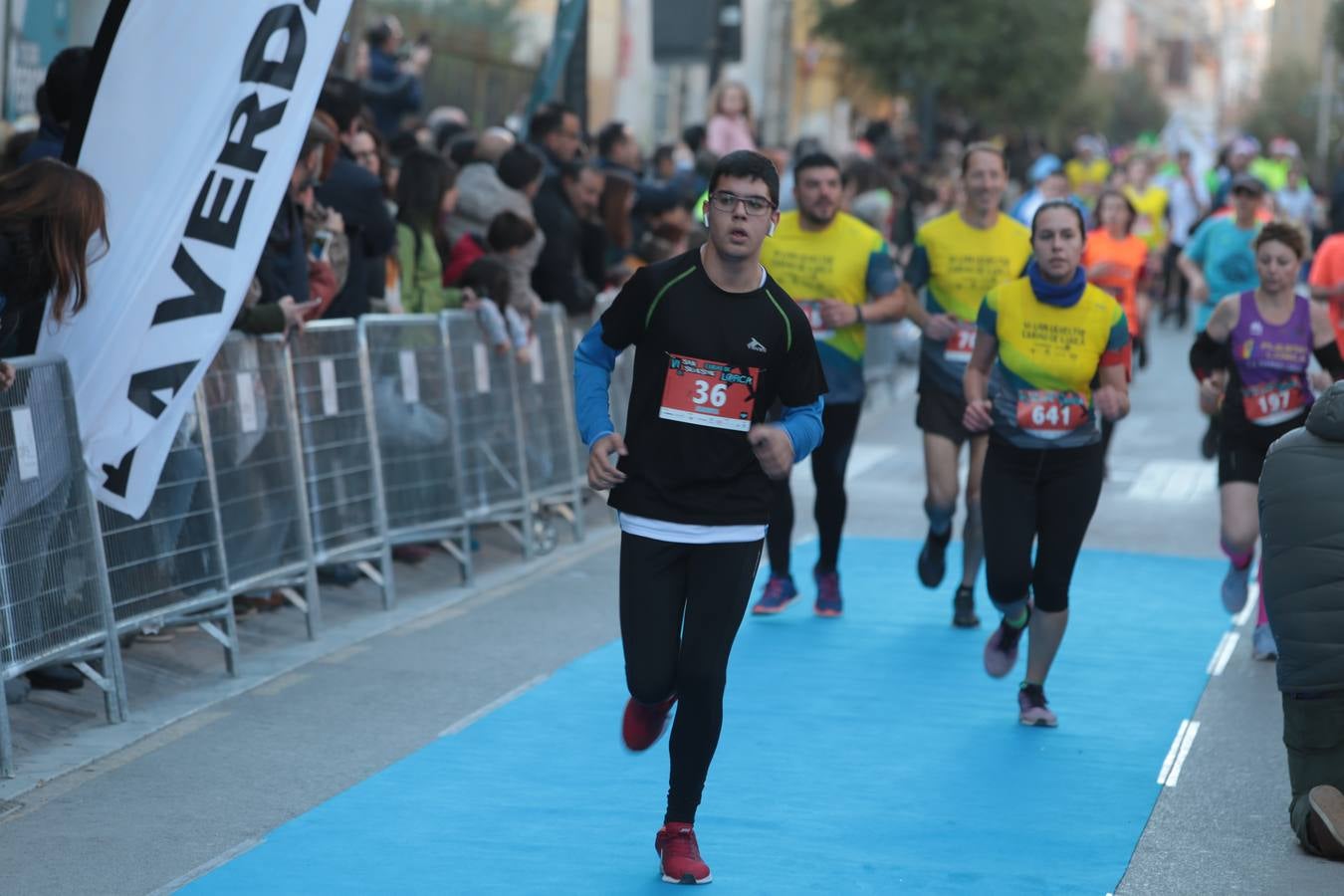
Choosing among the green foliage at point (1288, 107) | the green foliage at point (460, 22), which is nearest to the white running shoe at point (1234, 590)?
the green foliage at point (460, 22)

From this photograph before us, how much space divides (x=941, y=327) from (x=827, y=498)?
0.99 m

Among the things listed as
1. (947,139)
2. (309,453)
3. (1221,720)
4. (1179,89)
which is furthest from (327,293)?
(1179,89)

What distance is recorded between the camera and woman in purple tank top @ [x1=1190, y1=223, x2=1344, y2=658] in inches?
362

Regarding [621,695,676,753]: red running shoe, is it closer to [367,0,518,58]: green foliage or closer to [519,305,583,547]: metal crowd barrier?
[519,305,583,547]: metal crowd barrier

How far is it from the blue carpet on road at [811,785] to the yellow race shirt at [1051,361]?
1114mm

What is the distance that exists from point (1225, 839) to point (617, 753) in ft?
6.78

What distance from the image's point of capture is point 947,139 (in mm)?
35938

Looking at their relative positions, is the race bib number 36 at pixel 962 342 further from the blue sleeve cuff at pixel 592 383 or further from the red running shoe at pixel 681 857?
the red running shoe at pixel 681 857

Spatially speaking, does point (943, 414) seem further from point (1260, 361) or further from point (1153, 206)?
point (1153, 206)

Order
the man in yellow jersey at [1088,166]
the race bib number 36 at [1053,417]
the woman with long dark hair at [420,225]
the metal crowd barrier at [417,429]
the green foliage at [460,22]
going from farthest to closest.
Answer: the man in yellow jersey at [1088,166], the green foliage at [460,22], the woman with long dark hair at [420,225], the metal crowd barrier at [417,429], the race bib number 36 at [1053,417]

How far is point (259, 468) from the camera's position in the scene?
30.0 ft

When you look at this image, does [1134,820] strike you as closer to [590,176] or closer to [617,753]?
[617,753]

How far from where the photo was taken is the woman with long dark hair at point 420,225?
1114cm

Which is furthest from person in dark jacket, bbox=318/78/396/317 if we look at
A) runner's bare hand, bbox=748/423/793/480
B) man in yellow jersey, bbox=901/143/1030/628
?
runner's bare hand, bbox=748/423/793/480
